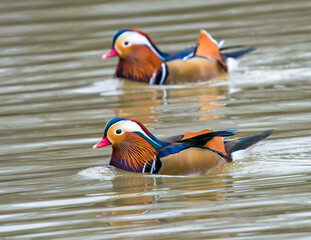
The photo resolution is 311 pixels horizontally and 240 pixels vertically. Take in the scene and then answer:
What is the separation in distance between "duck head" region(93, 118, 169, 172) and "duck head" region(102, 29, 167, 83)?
3394mm

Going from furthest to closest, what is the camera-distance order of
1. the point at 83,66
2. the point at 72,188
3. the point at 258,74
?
the point at 83,66 < the point at 258,74 < the point at 72,188

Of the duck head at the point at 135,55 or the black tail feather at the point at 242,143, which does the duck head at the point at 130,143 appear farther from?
the duck head at the point at 135,55

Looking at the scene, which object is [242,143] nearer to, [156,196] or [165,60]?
[156,196]

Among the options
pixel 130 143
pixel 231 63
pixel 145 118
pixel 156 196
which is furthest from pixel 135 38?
pixel 156 196

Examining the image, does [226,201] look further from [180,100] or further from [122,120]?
[180,100]

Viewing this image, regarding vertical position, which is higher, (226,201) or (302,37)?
(302,37)

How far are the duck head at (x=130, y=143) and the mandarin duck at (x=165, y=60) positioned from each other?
125 inches

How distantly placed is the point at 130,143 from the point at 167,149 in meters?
0.32

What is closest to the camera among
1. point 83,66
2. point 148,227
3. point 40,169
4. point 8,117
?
point 148,227

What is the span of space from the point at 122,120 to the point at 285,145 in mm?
1257

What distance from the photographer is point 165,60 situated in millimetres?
10062

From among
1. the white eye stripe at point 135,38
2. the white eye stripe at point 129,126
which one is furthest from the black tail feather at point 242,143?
the white eye stripe at point 135,38

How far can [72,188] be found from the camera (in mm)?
6422

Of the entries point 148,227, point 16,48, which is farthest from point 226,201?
point 16,48
